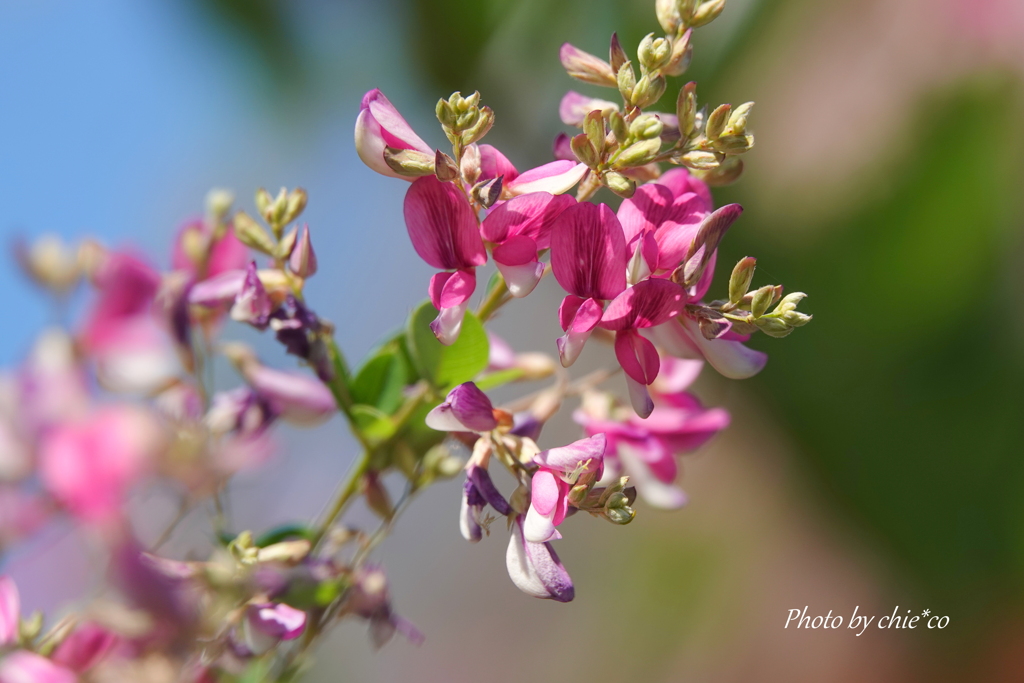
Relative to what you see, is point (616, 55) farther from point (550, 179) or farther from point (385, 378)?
point (385, 378)

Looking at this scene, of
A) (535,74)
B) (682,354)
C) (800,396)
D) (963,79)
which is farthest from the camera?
(535,74)

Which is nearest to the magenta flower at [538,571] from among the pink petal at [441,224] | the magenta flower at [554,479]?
the magenta flower at [554,479]

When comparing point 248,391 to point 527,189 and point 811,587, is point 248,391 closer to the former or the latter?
point 527,189

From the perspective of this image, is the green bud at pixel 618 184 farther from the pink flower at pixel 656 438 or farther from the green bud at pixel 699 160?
the pink flower at pixel 656 438

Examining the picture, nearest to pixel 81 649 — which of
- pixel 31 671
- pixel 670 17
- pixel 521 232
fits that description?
pixel 31 671

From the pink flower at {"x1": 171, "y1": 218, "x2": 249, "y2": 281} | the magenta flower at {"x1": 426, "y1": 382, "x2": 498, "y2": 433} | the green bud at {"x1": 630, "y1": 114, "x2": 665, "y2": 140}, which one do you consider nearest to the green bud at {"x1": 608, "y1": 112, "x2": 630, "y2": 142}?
the green bud at {"x1": 630, "y1": 114, "x2": 665, "y2": 140}

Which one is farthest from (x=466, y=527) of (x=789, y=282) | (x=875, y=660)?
(x=875, y=660)
